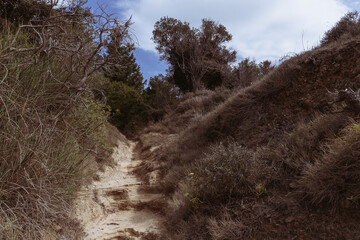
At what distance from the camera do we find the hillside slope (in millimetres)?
2602

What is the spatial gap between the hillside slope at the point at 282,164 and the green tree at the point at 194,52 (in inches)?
497

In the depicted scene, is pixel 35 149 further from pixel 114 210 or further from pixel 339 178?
pixel 339 178

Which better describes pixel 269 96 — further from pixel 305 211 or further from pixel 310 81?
pixel 305 211

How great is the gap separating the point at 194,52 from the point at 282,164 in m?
16.7

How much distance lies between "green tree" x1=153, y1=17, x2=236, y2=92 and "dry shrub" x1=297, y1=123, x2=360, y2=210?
16289mm

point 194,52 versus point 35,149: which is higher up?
point 194,52

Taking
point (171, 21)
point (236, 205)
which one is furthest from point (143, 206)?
point (171, 21)

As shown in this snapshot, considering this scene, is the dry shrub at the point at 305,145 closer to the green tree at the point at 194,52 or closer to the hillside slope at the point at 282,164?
the hillside slope at the point at 282,164

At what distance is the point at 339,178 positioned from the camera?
8.48 ft

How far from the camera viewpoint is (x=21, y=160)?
8.45ft

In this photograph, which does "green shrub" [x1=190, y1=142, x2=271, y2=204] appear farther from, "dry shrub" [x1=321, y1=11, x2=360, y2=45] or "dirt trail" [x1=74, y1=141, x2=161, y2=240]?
"dry shrub" [x1=321, y1=11, x2=360, y2=45]

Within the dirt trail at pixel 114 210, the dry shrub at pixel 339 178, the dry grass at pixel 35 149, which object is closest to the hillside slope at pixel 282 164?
the dry shrub at pixel 339 178


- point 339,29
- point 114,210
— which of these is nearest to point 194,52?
point 339,29

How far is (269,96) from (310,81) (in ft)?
3.30
